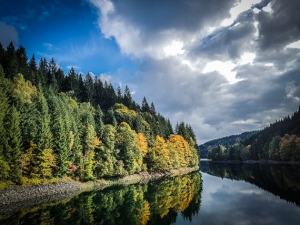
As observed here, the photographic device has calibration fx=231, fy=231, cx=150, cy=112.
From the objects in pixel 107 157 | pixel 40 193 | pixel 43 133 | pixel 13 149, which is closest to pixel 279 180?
pixel 107 157

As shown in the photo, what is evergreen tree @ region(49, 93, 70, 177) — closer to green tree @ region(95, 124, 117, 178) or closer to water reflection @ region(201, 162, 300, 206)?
green tree @ region(95, 124, 117, 178)

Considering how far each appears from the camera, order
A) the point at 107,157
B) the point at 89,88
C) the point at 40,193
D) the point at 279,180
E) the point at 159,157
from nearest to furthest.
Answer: the point at 40,193
the point at 279,180
the point at 107,157
the point at 159,157
the point at 89,88

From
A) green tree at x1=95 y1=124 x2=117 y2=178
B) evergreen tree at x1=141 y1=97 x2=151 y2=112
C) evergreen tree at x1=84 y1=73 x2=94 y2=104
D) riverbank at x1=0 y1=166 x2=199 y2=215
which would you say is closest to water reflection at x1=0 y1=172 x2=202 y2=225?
riverbank at x1=0 y1=166 x2=199 y2=215

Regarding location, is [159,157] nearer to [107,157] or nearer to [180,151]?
[180,151]

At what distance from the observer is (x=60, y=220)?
100 ft

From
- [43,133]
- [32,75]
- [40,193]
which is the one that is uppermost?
[32,75]

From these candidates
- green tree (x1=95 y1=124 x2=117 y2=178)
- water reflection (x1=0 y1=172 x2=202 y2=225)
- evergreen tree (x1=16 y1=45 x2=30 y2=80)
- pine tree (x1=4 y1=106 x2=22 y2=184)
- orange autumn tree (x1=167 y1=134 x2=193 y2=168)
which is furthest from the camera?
A: orange autumn tree (x1=167 y1=134 x2=193 y2=168)

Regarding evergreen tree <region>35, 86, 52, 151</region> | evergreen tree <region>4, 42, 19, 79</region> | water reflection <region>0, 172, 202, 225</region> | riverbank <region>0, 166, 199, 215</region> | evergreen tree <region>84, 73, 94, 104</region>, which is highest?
evergreen tree <region>84, 73, 94, 104</region>

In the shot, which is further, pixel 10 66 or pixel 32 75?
pixel 32 75

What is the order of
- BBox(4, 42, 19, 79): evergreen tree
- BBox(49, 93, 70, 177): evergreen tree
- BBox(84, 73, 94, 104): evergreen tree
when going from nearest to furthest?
BBox(49, 93, 70, 177): evergreen tree < BBox(4, 42, 19, 79): evergreen tree < BBox(84, 73, 94, 104): evergreen tree

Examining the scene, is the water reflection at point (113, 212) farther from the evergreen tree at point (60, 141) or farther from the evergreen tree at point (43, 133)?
the evergreen tree at point (60, 141)

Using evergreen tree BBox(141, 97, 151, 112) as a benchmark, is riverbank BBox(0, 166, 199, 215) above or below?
below

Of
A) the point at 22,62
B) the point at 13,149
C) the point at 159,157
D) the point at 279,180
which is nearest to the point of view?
the point at 13,149

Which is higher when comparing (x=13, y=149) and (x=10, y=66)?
(x=10, y=66)
